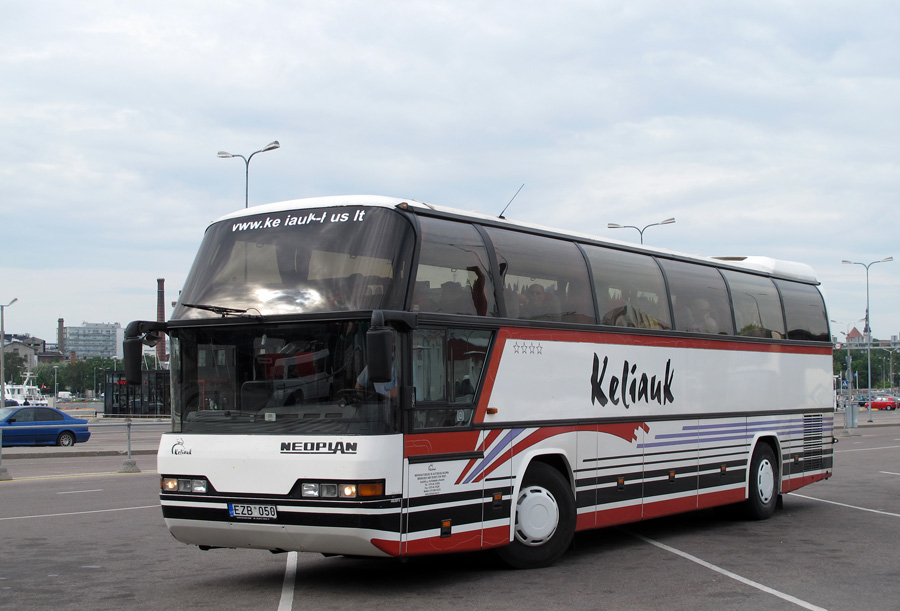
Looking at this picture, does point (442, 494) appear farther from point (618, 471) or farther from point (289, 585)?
point (618, 471)

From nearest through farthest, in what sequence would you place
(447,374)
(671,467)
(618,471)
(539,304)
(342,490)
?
(342,490), (447,374), (539,304), (618,471), (671,467)

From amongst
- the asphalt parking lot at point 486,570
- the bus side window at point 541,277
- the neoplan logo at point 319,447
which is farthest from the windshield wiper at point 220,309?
the bus side window at point 541,277

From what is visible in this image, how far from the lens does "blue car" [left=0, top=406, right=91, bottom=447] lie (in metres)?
32.3

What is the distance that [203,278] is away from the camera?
890cm

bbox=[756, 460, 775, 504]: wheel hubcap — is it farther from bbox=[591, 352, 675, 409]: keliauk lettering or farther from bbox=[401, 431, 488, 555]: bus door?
bbox=[401, 431, 488, 555]: bus door

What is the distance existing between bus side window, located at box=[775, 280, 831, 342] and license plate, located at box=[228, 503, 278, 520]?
959 cm

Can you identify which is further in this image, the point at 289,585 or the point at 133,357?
the point at 133,357

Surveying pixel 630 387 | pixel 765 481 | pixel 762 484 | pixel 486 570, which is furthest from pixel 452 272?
pixel 765 481

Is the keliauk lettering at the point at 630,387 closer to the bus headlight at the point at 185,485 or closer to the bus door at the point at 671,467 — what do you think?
the bus door at the point at 671,467

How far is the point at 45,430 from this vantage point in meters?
32.6

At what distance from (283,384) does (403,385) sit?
101cm

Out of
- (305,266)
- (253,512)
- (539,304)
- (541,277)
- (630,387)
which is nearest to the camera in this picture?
(253,512)

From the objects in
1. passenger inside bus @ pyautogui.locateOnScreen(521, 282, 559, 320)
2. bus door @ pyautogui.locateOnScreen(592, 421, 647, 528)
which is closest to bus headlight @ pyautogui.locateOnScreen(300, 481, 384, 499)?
passenger inside bus @ pyautogui.locateOnScreen(521, 282, 559, 320)

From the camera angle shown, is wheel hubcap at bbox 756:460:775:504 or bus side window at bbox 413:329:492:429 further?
wheel hubcap at bbox 756:460:775:504
